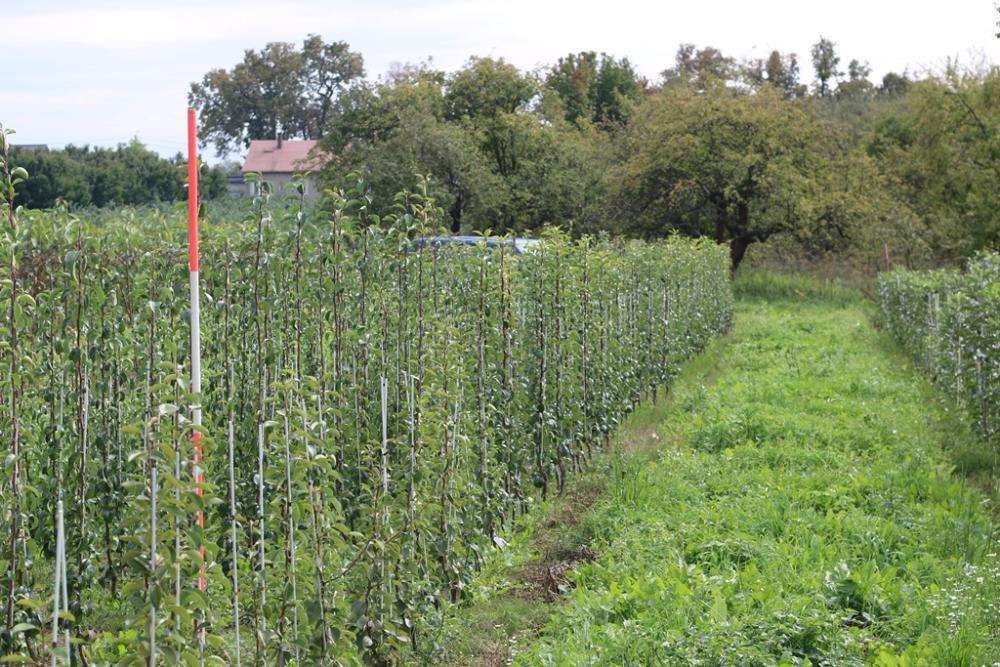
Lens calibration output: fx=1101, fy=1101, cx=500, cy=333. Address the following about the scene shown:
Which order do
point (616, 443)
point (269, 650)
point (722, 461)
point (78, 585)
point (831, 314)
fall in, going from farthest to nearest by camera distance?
point (831, 314) → point (616, 443) → point (722, 461) → point (78, 585) → point (269, 650)

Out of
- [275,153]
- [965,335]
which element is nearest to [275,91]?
[275,153]

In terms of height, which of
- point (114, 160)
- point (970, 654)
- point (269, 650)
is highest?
point (114, 160)

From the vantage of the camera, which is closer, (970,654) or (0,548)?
(0,548)

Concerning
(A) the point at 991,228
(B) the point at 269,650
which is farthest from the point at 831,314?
(B) the point at 269,650

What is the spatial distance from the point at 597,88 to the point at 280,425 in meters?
49.6

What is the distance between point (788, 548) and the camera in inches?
274

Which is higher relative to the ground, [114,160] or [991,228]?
[114,160]

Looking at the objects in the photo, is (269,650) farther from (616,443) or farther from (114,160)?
(114,160)

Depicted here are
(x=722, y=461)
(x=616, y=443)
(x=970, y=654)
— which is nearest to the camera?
(x=970, y=654)

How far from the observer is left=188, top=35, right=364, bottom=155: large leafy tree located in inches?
2704

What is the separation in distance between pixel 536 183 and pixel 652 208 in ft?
13.3

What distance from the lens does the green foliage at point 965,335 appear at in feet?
30.2

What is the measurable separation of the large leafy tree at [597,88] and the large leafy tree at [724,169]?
1715 cm

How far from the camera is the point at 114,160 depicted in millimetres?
46906
